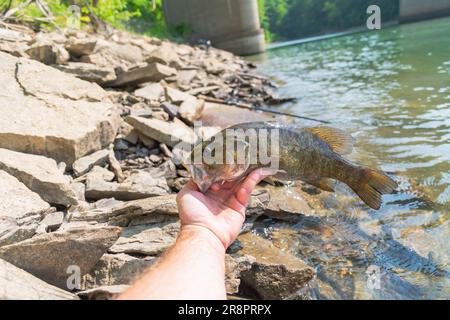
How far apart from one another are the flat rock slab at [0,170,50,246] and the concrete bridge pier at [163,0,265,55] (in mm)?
37012

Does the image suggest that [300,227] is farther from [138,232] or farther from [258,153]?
[138,232]

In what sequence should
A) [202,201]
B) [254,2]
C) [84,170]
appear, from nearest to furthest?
[202,201], [84,170], [254,2]

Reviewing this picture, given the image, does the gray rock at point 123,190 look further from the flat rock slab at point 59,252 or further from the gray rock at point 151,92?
the gray rock at point 151,92

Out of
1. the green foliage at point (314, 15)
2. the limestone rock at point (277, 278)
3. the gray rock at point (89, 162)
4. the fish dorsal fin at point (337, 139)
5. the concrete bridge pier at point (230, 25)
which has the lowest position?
the green foliage at point (314, 15)

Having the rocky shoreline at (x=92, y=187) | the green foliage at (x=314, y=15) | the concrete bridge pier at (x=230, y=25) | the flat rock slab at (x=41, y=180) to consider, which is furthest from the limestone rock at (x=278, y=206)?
the green foliage at (x=314, y=15)

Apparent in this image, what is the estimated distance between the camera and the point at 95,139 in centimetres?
513

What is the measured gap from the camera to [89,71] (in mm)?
7496

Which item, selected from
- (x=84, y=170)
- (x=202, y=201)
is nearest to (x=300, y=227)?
(x=202, y=201)

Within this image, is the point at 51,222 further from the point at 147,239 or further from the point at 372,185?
the point at 372,185

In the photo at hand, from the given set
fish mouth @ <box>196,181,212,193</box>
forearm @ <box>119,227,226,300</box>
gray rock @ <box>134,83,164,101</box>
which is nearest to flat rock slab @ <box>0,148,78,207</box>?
fish mouth @ <box>196,181,212,193</box>

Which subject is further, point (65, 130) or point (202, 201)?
point (65, 130)

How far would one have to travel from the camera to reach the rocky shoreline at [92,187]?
9.62 ft

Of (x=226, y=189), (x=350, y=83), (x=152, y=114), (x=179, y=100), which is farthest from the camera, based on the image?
(x=350, y=83)

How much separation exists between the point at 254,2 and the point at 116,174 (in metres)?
38.9
